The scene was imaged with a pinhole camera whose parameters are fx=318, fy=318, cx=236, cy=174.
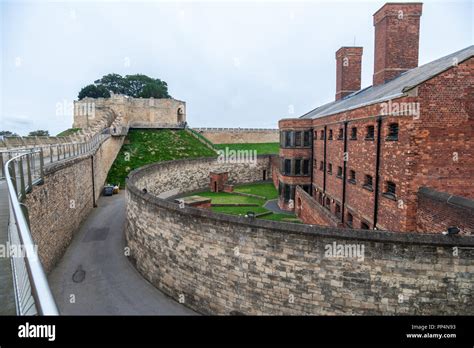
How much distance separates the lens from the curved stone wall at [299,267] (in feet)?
24.3

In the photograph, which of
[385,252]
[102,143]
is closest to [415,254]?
[385,252]

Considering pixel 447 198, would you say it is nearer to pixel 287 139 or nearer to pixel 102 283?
pixel 102 283

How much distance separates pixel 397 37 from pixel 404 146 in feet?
34.9

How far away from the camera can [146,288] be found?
490 inches

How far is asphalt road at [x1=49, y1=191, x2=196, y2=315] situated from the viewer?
10.9 metres

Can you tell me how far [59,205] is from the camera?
1488 cm

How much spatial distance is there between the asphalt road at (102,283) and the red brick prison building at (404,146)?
774 centimetres

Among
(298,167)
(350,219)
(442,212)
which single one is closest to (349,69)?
(298,167)

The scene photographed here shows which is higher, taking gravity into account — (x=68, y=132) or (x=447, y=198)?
(x=68, y=132)

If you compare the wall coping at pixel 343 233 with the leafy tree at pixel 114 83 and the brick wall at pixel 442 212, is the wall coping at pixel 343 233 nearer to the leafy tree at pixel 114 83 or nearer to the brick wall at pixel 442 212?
the brick wall at pixel 442 212

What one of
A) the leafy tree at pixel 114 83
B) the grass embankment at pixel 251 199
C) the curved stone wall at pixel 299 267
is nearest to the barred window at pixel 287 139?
the grass embankment at pixel 251 199

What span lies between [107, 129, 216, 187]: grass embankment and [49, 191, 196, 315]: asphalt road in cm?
1544

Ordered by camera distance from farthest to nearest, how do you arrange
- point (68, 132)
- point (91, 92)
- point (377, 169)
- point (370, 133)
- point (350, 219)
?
point (91, 92) < point (68, 132) < point (350, 219) < point (370, 133) < point (377, 169)
